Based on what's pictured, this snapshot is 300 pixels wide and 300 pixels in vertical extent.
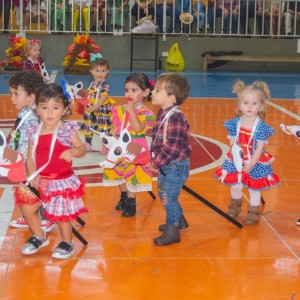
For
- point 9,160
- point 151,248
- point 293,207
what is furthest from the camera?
point 293,207

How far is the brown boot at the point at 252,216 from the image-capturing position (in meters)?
6.28

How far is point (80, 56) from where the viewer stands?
62.7 feet

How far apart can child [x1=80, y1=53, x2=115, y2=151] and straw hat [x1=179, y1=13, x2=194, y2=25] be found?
42.3 feet

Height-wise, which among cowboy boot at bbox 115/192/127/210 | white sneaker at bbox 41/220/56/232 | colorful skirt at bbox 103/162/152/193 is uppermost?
colorful skirt at bbox 103/162/152/193

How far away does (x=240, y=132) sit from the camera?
20.6ft

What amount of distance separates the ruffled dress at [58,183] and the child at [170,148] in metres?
0.68

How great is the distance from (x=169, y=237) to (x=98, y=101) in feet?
11.3

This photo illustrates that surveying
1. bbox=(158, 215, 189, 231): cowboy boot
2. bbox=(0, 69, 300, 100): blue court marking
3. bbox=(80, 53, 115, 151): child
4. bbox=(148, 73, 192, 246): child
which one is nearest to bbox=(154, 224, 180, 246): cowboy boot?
bbox=(148, 73, 192, 246): child

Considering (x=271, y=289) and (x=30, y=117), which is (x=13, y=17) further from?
(x=271, y=289)

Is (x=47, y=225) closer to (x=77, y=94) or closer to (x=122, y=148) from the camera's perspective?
(x=122, y=148)

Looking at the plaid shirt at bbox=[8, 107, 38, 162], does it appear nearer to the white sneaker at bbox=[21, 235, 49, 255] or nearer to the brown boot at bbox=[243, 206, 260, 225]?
the white sneaker at bbox=[21, 235, 49, 255]

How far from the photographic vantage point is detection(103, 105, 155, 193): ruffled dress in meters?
6.41

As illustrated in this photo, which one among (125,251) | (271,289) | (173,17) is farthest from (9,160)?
(173,17)

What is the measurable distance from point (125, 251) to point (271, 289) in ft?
4.01
